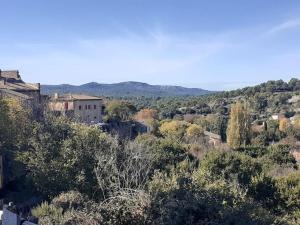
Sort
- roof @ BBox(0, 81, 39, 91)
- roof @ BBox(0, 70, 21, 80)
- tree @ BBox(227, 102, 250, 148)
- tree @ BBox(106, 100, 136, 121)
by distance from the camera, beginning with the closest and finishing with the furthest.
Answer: roof @ BBox(0, 81, 39, 91), tree @ BBox(227, 102, 250, 148), roof @ BBox(0, 70, 21, 80), tree @ BBox(106, 100, 136, 121)

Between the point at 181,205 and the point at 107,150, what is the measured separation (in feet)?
39.9

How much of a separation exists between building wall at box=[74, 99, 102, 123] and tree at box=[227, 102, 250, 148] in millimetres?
16241

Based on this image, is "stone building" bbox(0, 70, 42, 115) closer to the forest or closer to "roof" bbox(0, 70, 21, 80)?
"roof" bbox(0, 70, 21, 80)

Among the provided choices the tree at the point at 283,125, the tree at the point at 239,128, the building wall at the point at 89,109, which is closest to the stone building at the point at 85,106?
the building wall at the point at 89,109

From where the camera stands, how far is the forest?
8164 millimetres

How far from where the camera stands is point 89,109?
55.0m

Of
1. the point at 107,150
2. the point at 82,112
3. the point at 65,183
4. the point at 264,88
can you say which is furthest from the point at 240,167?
the point at 264,88

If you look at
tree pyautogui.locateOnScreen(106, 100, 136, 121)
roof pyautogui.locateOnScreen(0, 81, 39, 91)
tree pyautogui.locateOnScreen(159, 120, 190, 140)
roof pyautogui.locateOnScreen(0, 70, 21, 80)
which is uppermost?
roof pyautogui.locateOnScreen(0, 70, 21, 80)

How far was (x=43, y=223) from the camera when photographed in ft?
34.3

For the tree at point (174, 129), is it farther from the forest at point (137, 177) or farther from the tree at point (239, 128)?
the tree at point (239, 128)

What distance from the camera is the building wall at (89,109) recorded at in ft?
176

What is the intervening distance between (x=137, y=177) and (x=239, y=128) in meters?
33.7

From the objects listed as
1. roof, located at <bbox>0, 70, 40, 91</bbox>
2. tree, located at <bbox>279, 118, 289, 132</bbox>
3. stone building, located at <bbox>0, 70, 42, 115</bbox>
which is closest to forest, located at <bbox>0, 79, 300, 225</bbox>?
tree, located at <bbox>279, 118, 289, 132</bbox>

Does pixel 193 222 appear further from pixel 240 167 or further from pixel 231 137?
pixel 231 137
